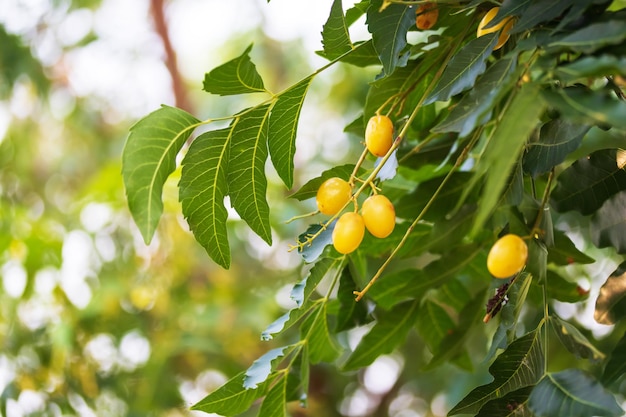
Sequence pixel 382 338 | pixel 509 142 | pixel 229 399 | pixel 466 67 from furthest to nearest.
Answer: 1. pixel 382 338
2. pixel 229 399
3. pixel 466 67
4. pixel 509 142

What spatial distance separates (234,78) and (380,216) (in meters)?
0.15

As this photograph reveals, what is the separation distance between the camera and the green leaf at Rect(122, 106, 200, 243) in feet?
1.66

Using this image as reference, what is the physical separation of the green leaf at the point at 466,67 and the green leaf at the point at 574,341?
152 mm

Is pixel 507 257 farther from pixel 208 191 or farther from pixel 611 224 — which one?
pixel 208 191

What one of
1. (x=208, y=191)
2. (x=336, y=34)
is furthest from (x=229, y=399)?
(x=336, y=34)

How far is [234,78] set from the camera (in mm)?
505

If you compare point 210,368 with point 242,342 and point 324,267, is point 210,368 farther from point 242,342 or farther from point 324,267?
point 324,267

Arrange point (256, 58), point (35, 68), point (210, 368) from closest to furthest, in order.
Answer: point (210, 368), point (35, 68), point (256, 58)

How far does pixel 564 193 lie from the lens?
48cm

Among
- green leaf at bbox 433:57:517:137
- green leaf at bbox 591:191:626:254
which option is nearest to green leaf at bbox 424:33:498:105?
green leaf at bbox 433:57:517:137

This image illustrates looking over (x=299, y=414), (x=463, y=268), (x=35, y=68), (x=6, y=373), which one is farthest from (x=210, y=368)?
(x=463, y=268)

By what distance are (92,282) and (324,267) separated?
A: 4.89 ft

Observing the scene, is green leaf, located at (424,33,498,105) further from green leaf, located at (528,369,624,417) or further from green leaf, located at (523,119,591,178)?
green leaf, located at (528,369,624,417)

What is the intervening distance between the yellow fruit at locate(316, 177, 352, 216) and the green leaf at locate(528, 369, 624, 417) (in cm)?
16
